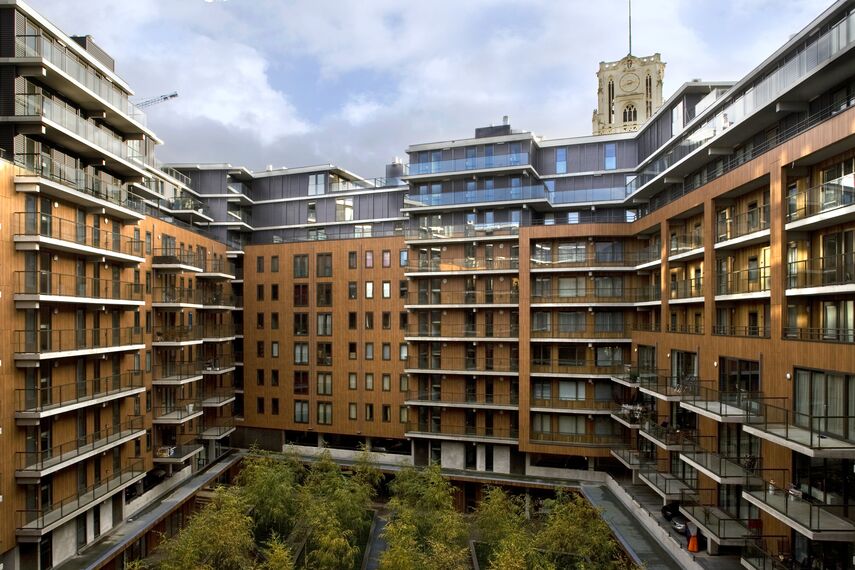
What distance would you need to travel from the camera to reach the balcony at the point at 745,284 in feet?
69.8

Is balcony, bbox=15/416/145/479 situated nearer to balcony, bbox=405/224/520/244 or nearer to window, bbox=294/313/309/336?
window, bbox=294/313/309/336

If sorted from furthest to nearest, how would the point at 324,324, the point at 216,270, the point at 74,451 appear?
the point at 324,324, the point at 216,270, the point at 74,451

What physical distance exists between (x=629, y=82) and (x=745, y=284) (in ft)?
218

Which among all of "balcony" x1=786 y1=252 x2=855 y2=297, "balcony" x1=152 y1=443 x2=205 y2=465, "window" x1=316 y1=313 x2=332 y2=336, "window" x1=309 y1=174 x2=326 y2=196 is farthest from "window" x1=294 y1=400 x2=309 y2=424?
"balcony" x1=786 y1=252 x2=855 y2=297

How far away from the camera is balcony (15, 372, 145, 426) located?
67.9ft

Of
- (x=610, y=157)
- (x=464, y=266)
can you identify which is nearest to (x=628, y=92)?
(x=610, y=157)

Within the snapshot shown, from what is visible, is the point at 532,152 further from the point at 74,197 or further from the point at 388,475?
the point at 74,197

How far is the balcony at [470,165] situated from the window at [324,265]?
8.56 m

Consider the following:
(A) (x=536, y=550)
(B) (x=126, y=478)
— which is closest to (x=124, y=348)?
(B) (x=126, y=478)

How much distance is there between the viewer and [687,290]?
2814 cm

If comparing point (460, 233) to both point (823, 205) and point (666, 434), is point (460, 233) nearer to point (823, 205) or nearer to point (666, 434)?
point (666, 434)

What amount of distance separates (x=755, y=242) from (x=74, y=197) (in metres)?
28.0

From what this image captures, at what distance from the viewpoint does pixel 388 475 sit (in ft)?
122

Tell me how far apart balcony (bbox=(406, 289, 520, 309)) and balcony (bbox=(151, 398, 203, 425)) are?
48.8 feet
